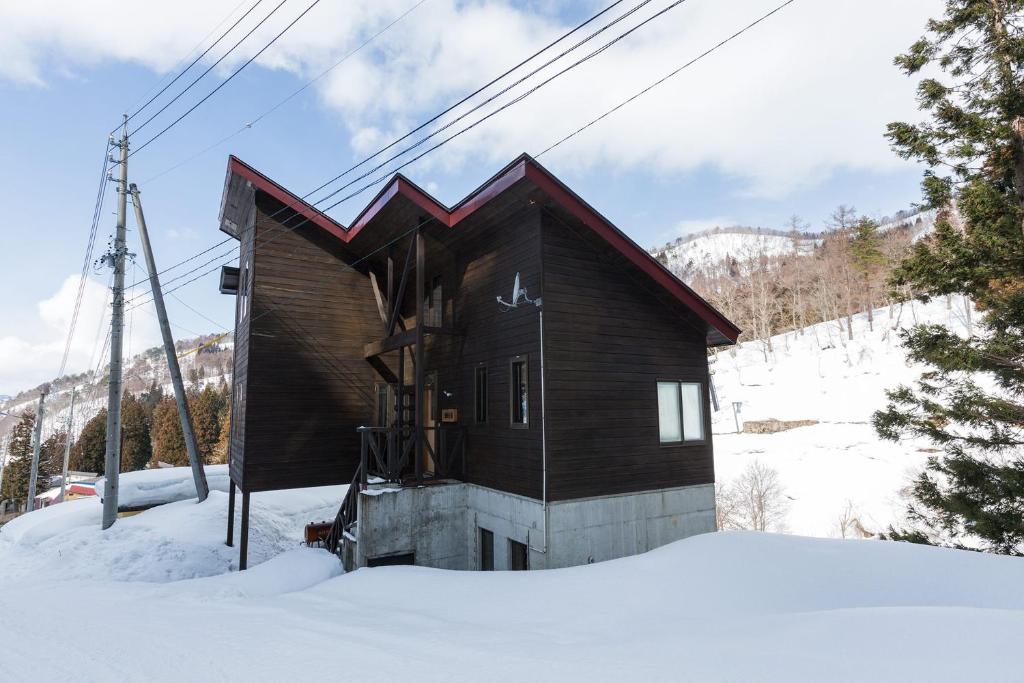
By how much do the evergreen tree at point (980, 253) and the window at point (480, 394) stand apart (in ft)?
29.6

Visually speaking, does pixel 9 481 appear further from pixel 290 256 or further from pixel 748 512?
pixel 748 512

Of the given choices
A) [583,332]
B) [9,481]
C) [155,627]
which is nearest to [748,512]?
[583,332]

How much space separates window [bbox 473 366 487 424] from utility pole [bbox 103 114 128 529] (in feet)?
37.3

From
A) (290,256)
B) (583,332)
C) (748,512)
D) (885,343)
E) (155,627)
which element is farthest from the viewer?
(885,343)

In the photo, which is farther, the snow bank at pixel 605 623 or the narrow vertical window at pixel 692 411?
the narrow vertical window at pixel 692 411

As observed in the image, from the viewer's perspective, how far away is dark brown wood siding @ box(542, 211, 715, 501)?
29.9 feet

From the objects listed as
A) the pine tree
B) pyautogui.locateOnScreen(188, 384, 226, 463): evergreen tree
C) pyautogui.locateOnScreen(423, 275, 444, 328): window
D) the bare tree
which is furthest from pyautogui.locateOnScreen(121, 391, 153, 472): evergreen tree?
the pine tree

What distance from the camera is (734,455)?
3036cm

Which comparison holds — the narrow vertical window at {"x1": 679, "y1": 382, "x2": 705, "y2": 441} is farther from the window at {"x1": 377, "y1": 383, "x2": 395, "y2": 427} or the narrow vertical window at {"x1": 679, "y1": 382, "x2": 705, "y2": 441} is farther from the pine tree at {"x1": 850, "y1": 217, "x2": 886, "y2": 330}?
the pine tree at {"x1": 850, "y1": 217, "x2": 886, "y2": 330}

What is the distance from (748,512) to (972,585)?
19717 millimetres

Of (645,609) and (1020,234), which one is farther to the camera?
(1020,234)

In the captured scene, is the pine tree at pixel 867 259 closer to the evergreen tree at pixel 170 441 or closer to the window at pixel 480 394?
the window at pixel 480 394

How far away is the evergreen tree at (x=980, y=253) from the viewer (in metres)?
9.66

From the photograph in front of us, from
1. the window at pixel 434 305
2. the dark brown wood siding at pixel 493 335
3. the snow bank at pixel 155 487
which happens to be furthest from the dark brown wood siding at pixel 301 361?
the snow bank at pixel 155 487
